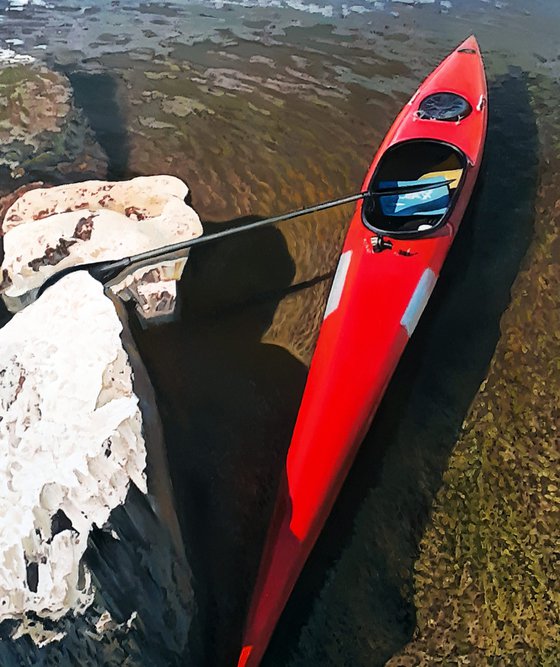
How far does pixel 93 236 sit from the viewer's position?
2859 millimetres

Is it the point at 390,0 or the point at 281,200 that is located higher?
the point at 390,0

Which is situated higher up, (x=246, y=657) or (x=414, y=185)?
(x=414, y=185)

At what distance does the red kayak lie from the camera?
208 cm

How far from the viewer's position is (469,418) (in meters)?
2.44

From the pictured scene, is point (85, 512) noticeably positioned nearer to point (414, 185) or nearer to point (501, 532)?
point (501, 532)

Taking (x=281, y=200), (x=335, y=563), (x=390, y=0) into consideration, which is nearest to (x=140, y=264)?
(x=281, y=200)

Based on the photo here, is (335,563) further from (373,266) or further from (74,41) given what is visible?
(74,41)

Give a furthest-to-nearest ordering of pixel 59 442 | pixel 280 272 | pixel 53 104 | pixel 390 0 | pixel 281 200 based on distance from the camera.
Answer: pixel 390 0
pixel 53 104
pixel 281 200
pixel 280 272
pixel 59 442

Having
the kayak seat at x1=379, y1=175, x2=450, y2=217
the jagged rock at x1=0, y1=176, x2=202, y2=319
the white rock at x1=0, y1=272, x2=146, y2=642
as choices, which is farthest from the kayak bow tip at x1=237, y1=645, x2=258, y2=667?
the kayak seat at x1=379, y1=175, x2=450, y2=217

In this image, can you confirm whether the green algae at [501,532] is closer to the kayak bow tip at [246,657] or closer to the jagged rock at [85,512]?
the kayak bow tip at [246,657]

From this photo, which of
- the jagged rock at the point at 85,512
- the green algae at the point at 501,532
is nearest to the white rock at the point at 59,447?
the jagged rock at the point at 85,512

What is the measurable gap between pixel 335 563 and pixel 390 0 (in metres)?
5.46

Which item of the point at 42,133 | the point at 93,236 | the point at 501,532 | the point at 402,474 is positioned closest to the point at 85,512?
the point at 402,474

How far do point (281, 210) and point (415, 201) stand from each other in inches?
29.0
